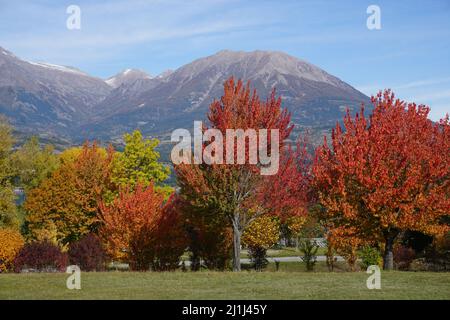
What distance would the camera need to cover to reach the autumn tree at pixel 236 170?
96.0ft

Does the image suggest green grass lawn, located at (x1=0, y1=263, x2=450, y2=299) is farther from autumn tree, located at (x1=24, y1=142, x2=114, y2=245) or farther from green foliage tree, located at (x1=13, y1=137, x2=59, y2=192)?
green foliage tree, located at (x1=13, y1=137, x2=59, y2=192)

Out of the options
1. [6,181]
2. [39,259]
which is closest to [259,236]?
[39,259]

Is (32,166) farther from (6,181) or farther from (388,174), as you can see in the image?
(388,174)

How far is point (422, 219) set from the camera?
27703 mm

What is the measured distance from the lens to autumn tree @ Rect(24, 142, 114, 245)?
4656cm

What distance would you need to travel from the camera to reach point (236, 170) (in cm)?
2972

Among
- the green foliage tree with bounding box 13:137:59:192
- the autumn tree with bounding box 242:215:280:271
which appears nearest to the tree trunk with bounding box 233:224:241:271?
the autumn tree with bounding box 242:215:280:271

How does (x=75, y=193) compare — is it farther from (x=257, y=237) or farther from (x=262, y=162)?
(x=262, y=162)

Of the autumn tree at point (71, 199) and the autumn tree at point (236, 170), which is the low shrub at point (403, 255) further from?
the autumn tree at point (71, 199)

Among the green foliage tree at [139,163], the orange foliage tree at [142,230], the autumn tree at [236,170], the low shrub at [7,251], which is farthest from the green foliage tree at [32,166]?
the autumn tree at [236,170]

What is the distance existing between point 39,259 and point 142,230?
6.54 metres

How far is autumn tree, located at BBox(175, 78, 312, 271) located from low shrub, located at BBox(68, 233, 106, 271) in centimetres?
788
